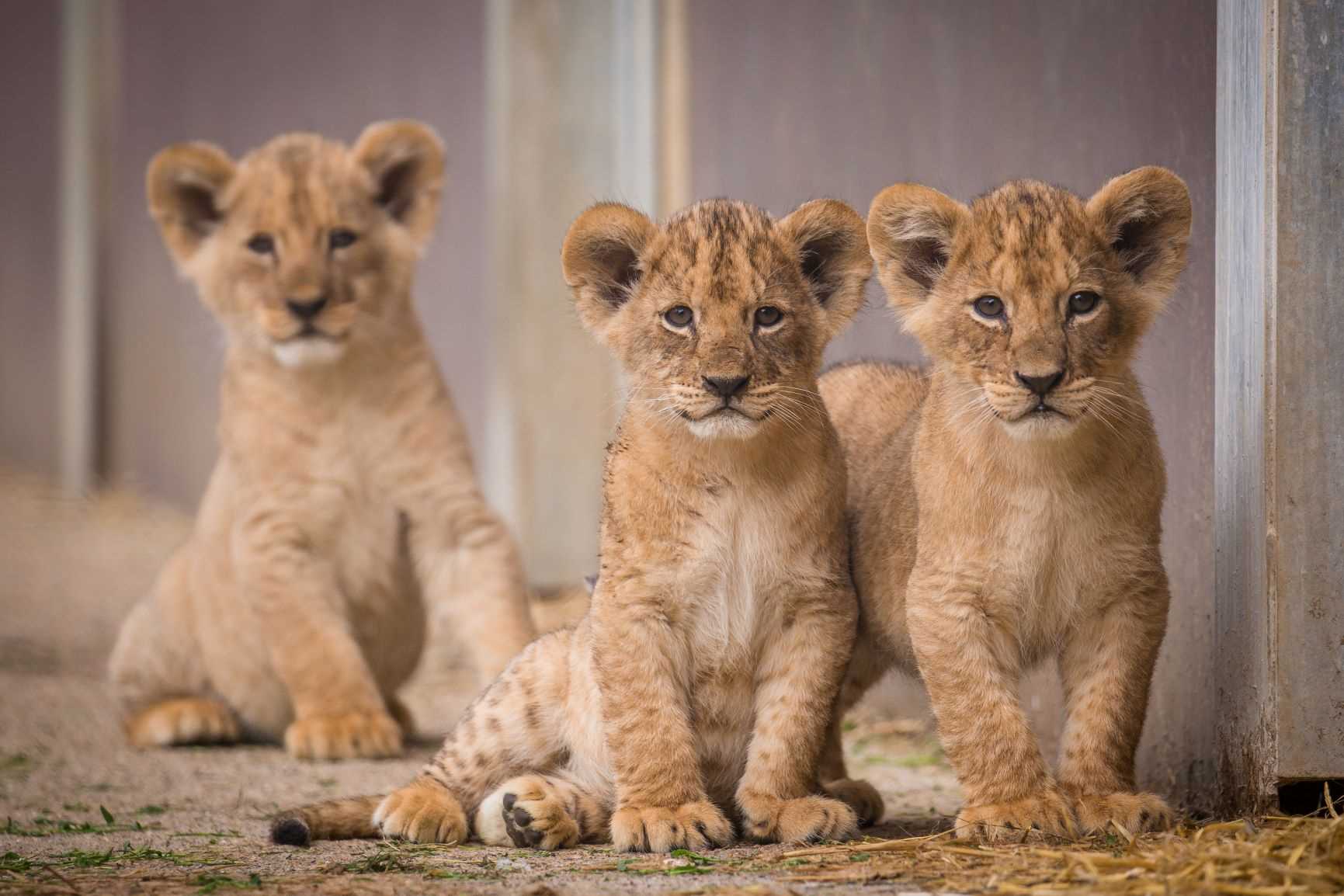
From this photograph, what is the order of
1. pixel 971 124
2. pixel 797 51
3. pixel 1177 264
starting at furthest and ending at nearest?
1. pixel 797 51
2. pixel 971 124
3. pixel 1177 264

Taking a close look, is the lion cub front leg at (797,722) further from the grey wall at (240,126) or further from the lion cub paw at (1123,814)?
the grey wall at (240,126)

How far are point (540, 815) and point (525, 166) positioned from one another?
719 cm

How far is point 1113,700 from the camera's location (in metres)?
4.18

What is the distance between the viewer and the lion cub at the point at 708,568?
430 cm

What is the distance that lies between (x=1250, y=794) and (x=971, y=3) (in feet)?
10.6

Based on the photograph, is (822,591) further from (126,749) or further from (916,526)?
(126,749)

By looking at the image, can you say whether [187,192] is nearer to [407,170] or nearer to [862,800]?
[407,170]

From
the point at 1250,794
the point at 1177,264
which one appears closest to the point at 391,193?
the point at 1177,264

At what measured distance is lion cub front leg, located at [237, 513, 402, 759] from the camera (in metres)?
6.32

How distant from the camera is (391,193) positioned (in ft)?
23.0

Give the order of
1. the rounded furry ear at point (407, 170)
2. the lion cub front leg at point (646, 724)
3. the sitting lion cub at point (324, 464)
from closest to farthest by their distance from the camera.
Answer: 1. the lion cub front leg at point (646, 724)
2. the sitting lion cub at point (324, 464)
3. the rounded furry ear at point (407, 170)

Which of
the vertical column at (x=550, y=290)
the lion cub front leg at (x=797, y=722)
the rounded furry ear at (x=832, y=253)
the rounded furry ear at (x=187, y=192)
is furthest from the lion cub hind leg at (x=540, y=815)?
the vertical column at (x=550, y=290)

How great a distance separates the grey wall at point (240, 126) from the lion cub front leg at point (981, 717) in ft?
24.5

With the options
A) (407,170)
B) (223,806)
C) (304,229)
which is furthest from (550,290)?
(223,806)
